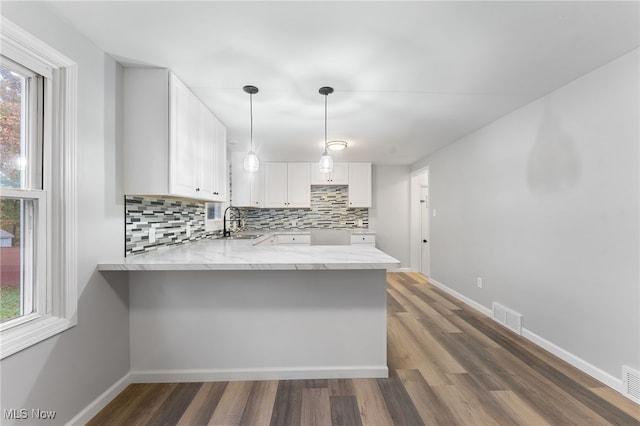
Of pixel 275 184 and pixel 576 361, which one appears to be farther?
pixel 275 184

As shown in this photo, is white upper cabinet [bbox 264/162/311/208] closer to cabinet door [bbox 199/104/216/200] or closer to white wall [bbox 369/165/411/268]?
white wall [bbox 369/165/411/268]

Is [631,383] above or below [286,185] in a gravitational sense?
below

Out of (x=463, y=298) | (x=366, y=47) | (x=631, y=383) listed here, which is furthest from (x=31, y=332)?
(x=463, y=298)

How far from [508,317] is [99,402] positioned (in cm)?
345

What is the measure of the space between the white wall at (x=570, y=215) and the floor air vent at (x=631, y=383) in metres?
0.05

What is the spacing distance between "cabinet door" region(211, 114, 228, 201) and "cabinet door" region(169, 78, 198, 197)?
436 mm

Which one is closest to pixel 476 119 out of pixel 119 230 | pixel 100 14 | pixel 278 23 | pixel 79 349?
pixel 278 23

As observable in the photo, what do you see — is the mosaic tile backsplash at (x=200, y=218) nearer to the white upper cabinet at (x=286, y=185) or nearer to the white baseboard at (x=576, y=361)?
the white upper cabinet at (x=286, y=185)

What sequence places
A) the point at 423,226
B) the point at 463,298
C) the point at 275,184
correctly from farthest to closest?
the point at 423,226 → the point at 275,184 → the point at 463,298

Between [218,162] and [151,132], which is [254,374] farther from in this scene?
[218,162]

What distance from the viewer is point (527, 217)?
2.56 m

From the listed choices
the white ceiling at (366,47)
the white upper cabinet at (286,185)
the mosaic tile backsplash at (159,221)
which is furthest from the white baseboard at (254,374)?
the white upper cabinet at (286,185)

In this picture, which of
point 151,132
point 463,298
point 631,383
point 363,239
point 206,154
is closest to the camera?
point 631,383

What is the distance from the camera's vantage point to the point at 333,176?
5066 mm
